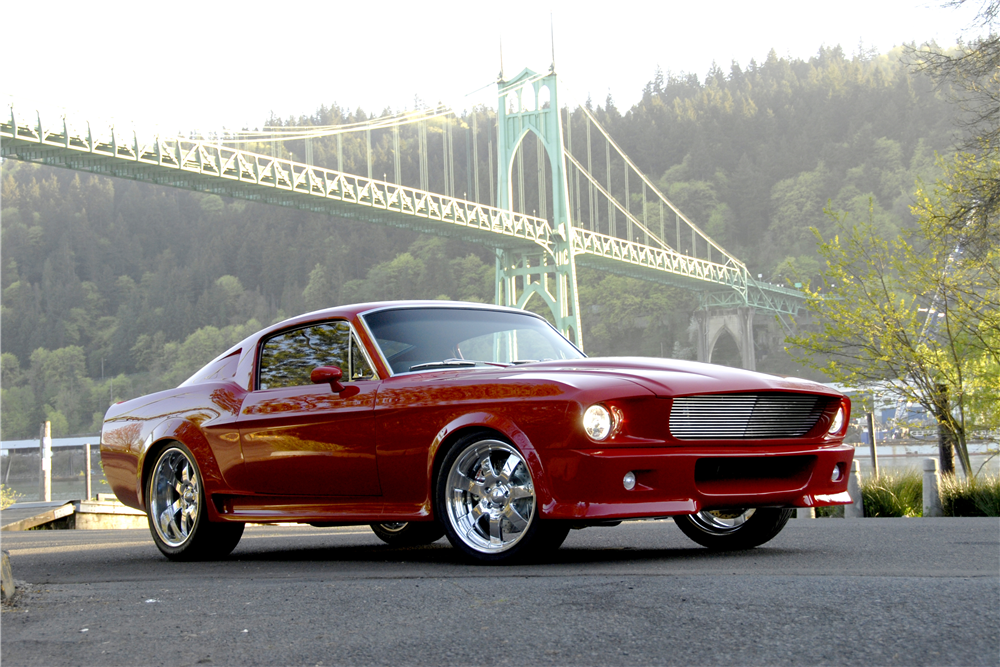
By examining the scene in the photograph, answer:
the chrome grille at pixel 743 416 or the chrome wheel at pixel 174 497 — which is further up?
the chrome grille at pixel 743 416

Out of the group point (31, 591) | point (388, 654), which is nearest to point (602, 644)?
point (388, 654)

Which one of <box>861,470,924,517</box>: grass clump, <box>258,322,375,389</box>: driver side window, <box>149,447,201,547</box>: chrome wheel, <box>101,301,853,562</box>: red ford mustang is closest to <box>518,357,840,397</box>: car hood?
<box>101,301,853,562</box>: red ford mustang

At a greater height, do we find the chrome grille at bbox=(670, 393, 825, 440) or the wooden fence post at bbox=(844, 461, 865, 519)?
the chrome grille at bbox=(670, 393, 825, 440)

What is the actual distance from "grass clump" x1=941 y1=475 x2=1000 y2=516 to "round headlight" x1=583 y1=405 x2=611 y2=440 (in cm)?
692

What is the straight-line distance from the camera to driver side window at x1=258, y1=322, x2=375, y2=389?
568cm

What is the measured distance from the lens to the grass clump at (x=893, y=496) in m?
11.5

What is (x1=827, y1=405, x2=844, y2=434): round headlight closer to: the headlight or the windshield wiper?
the headlight

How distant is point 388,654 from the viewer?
2.94 m

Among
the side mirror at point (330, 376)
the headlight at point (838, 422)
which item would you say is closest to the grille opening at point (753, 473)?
the headlight at point (838, 422)

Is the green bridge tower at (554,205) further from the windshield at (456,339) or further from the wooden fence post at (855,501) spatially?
the windshield at (456,339)

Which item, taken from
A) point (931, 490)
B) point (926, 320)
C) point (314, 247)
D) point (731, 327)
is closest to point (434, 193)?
point (731, 327)

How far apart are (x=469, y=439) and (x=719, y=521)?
1.64 meters

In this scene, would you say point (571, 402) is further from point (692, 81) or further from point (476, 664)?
point (692, 81)

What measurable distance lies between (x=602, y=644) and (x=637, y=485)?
5.67ft
